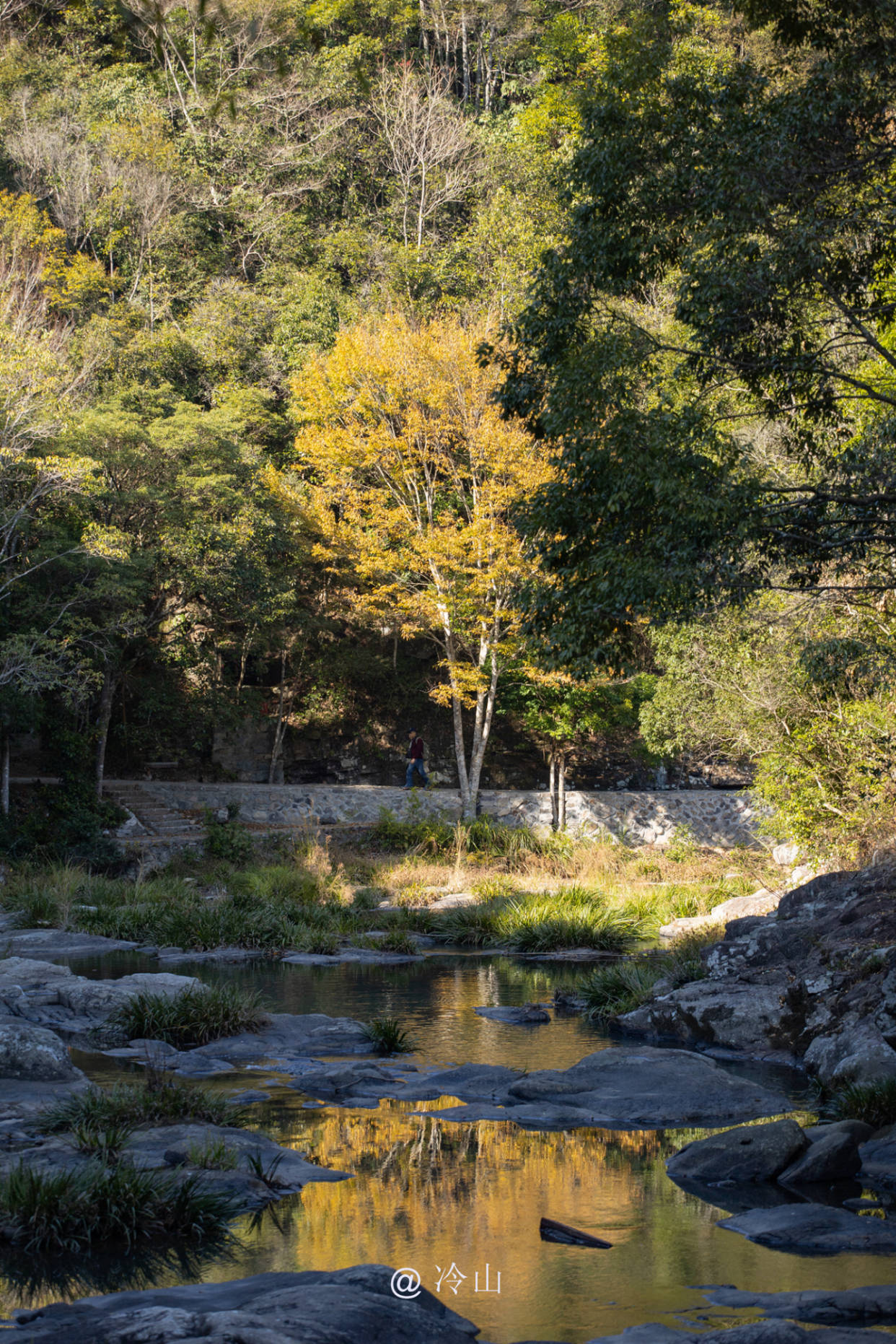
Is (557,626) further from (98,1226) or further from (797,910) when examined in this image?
(98,1226)

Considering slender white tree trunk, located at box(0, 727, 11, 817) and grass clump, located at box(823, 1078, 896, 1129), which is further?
slender white tree trunk, located at box(0, 727, 11, 817)

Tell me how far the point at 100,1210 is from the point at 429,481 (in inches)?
842

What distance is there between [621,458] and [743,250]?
2140 millimetres

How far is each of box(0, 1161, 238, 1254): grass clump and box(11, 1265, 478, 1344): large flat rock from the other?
755mm

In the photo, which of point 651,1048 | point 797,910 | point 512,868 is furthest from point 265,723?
point 651,1048

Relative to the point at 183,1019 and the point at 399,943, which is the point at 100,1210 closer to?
the point at 183,1019

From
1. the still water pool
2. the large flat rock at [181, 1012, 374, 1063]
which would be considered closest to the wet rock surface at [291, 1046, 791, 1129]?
the still water pool

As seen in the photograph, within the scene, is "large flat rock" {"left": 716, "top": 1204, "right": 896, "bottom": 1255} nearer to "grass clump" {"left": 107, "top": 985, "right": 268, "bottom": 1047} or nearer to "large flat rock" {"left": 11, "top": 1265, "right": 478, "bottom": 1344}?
"large flat rock" {"left": 11, "top": 1265, "right": 478, "bottom": 1344}

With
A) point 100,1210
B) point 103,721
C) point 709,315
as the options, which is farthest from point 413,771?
point 100,1210

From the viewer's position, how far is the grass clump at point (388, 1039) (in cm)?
1058

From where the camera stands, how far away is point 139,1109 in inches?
287

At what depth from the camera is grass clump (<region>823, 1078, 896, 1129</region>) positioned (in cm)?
824

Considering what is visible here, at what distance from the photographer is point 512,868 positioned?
23.1m

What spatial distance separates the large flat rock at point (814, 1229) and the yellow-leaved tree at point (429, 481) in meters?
18.0
